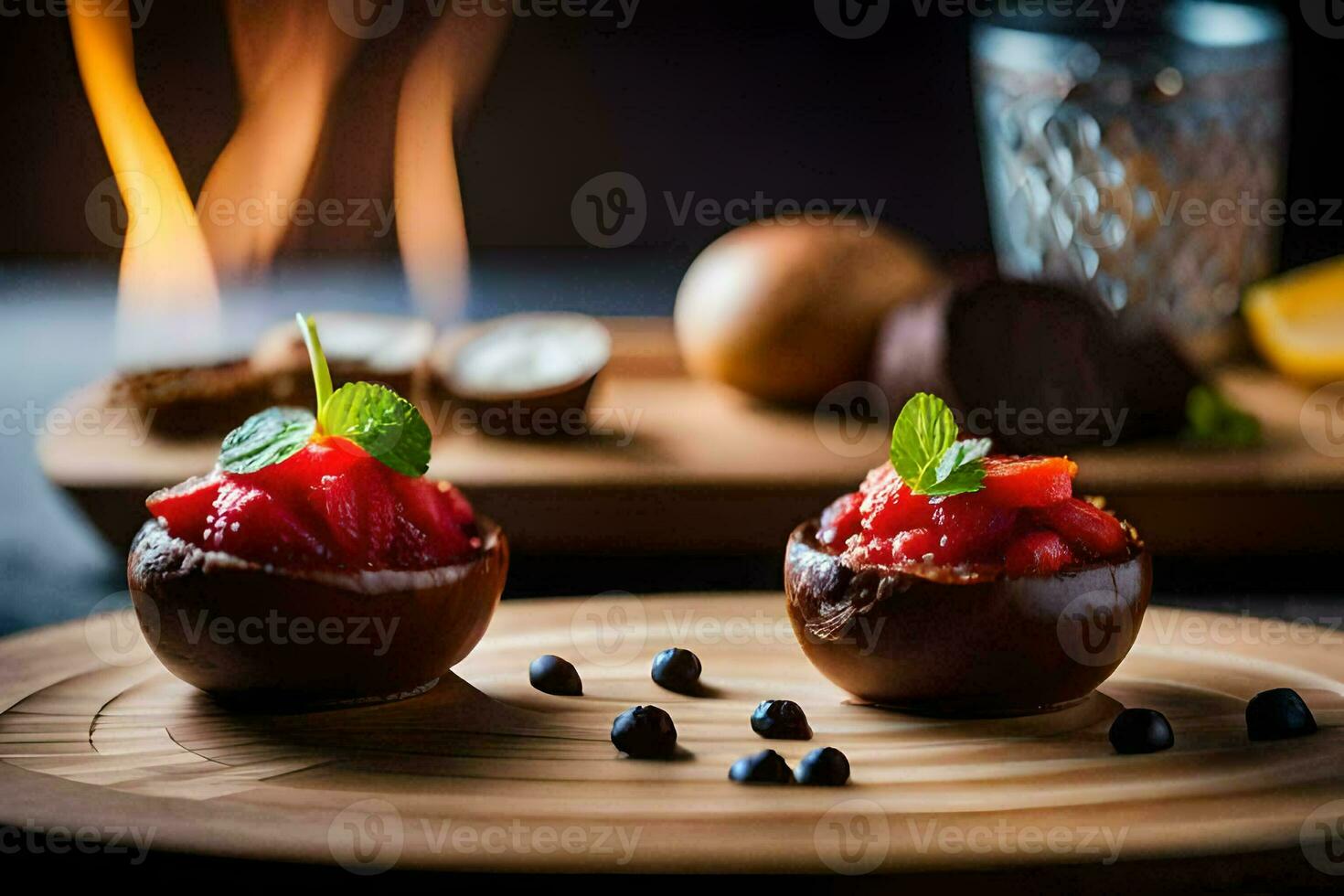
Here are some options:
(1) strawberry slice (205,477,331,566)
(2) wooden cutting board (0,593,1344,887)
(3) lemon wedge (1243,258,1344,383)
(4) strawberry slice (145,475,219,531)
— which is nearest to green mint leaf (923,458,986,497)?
(2) wooden cutting board (0,593,1344,887)

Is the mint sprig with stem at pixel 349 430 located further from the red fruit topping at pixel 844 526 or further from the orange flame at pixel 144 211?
the orange flame at pixel 144 211

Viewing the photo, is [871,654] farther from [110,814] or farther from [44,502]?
[44,502]

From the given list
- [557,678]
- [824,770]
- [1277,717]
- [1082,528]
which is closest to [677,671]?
[557,678]

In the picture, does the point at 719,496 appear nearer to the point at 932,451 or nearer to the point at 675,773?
the point at 932,451

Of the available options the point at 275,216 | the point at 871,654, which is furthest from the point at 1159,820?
the point at 275,216

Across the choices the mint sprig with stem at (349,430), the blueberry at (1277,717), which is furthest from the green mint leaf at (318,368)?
the blueberry at (1277,717)

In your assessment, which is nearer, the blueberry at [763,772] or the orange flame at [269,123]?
the blueberry at [763,772]

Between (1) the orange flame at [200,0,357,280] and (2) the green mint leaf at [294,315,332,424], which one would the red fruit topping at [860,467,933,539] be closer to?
(2) the green mint leaf at [294,315,332,424]
